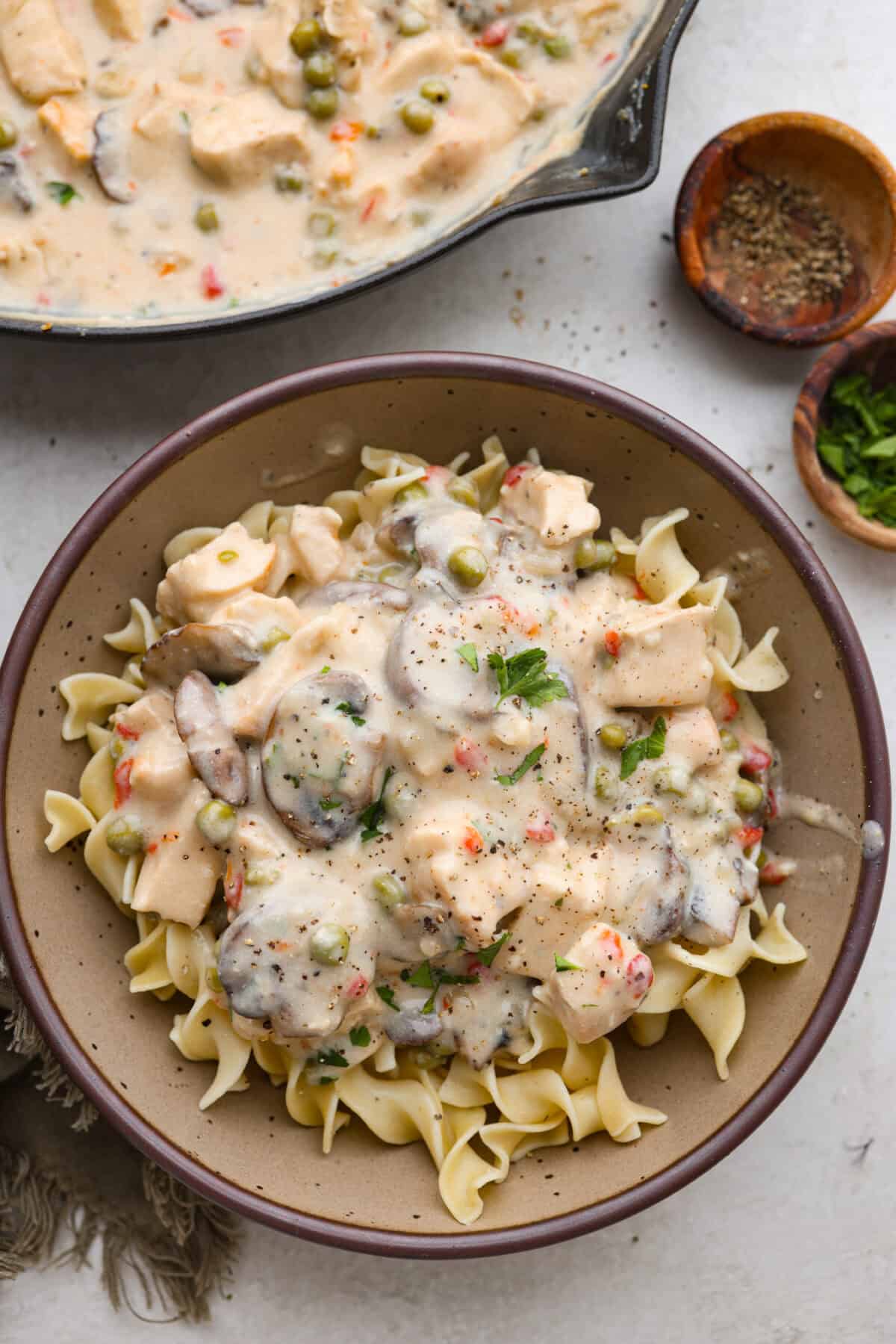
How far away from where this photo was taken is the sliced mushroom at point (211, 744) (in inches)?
153

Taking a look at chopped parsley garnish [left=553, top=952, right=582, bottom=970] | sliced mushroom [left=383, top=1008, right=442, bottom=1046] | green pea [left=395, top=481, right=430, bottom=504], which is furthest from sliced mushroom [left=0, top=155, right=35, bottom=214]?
chopped parsley garnish [left=553, top=952, right=582, bottom=970]

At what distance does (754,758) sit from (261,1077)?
2.01m

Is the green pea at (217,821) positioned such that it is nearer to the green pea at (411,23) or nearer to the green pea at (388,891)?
the green pea at (388,891)

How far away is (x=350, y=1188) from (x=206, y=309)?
3.01 meters

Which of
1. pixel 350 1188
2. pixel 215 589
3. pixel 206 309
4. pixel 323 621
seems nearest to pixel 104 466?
pixel 206 309

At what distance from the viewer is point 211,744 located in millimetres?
3904

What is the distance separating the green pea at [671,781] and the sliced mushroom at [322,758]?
90cm

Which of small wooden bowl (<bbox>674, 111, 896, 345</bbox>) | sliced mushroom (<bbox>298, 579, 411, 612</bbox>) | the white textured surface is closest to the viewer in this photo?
sliced mushroom (<bbox>298, 579, 411, 612</bbox>)

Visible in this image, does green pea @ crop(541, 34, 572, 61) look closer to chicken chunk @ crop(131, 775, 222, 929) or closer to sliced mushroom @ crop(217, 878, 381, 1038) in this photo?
chicken chunk @ crop(131, 775, 222, 929)

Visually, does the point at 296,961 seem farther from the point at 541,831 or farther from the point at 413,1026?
the point at 541,831

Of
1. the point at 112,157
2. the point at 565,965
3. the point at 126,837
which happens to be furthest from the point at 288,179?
the point at 565,965

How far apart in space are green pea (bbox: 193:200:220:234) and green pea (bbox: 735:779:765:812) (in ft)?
8.71

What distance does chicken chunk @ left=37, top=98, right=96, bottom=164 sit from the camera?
449 centimetres

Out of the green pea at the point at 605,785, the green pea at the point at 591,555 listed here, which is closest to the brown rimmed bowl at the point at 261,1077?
the green pea at the point at 591,555
